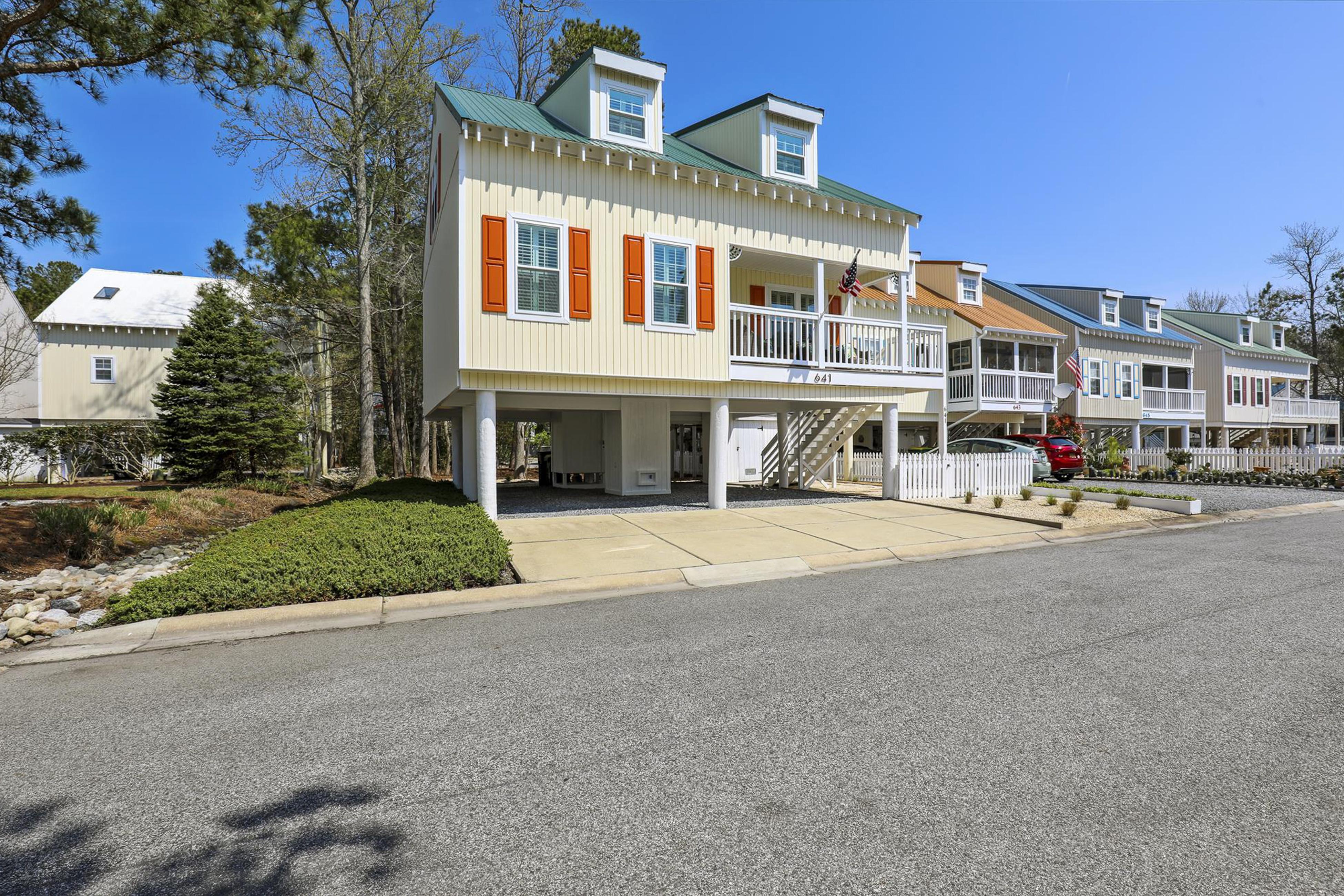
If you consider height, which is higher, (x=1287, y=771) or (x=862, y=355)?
(x=862, y=355)

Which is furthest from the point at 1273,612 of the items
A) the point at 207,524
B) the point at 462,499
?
the point at 207,524

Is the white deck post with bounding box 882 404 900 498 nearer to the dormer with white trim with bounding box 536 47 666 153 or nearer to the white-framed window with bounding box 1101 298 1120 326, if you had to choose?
the dormer with white trim with bounding box 536 47 666 153

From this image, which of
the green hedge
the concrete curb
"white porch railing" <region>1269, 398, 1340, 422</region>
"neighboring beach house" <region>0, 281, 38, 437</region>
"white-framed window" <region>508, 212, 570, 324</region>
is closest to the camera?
the concrete curb

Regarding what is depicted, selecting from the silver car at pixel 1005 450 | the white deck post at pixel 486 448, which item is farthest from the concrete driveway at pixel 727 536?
the silver car at pixel 1005 450

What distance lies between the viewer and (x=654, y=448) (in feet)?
52.1

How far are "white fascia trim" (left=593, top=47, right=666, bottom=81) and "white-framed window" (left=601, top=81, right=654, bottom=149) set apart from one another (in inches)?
9.2

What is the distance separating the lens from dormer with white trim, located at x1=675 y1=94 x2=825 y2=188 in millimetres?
14234

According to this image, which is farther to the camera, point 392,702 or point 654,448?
point 654,448

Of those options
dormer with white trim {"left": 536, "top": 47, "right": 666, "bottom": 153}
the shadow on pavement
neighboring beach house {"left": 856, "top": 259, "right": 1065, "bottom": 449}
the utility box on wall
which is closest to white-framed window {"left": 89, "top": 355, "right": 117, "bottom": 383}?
the utility box on wall

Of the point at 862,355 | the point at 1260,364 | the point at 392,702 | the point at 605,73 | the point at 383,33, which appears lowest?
the point at 392,702

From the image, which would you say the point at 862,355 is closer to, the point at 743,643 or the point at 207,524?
the point at 743,643

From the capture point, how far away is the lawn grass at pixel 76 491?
48.6ft

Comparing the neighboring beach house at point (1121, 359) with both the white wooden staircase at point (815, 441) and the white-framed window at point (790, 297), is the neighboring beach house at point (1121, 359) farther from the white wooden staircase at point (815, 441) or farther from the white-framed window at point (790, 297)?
the white-framed window at point (790, 297)

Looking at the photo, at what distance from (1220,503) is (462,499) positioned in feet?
54.8
